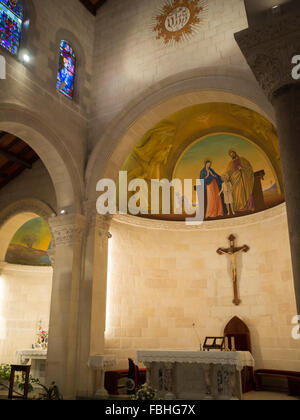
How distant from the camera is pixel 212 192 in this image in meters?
13.2

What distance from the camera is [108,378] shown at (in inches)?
393

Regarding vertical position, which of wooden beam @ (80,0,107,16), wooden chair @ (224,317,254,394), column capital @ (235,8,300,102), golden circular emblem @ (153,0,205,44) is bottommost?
wooden chair @ (224,317,254,394)

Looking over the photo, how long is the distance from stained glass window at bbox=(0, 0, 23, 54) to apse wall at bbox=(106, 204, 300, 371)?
5686 millimetres

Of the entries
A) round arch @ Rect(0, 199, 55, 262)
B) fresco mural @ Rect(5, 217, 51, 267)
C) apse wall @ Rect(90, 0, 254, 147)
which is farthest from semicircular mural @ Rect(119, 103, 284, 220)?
fresco mural @ Rect(5, 217, 51, 267)

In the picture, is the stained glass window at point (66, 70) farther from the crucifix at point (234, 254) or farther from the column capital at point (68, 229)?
the crucifix at point (234, 254)

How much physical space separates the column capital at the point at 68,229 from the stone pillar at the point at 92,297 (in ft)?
0.64

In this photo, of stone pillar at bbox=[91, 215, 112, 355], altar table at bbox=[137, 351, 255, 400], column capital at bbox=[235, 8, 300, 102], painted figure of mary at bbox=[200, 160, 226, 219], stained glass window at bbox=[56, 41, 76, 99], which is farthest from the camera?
painted figure of mary at bbox=[200, 160, 226, 219]

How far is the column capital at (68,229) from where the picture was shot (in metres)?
10.0

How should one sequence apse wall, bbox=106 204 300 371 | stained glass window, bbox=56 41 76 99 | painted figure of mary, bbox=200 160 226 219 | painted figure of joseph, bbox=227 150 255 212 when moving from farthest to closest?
1. painted figure of mary, bbox=200 160 226 219
2. painted figure of joseph, bbox=227 150 255 212
3. apse wall, bbox=106 204 300 371
4. stained glass window, bbox=56 41 76 99

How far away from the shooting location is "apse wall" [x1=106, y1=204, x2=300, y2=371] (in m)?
11.1

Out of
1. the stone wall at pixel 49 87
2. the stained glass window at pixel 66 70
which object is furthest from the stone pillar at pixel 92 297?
the stained glass window at pixel 66 70

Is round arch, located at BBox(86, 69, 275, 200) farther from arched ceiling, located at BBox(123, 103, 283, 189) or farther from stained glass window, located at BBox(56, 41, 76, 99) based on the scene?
arched ceiling, located at BBox(123, 103, 283, 189)

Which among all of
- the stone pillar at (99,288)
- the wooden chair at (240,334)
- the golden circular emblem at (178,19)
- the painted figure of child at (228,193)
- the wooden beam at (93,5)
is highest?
the wooden beam at (93,5)
